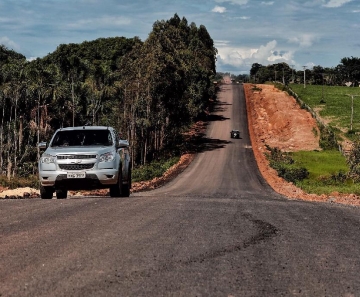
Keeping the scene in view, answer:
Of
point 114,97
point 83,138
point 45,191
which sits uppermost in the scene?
point 114,97

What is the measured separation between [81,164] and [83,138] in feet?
4.39

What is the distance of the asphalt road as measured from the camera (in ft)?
18.2

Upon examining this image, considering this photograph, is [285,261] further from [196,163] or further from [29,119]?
[29,119]

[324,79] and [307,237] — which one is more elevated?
[324,79]

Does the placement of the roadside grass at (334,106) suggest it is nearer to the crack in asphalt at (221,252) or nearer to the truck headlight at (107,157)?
the truck headlight at (107,157)

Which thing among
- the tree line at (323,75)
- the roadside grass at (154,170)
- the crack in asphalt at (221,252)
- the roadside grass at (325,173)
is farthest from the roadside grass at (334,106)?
the crack in asphalt at (221,252)

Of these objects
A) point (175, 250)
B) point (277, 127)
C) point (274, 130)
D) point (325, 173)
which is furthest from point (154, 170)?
point (175, 250)

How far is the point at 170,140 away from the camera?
221ft

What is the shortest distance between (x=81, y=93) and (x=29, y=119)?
25.2ft

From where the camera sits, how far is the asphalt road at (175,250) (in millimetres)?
5547

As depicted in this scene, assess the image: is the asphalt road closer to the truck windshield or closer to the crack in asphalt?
the crack in asphalt

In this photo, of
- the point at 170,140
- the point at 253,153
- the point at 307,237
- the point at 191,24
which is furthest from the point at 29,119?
the point at 307,237

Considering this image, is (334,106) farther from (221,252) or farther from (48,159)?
(221,252)

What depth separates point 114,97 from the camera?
2542 inches
